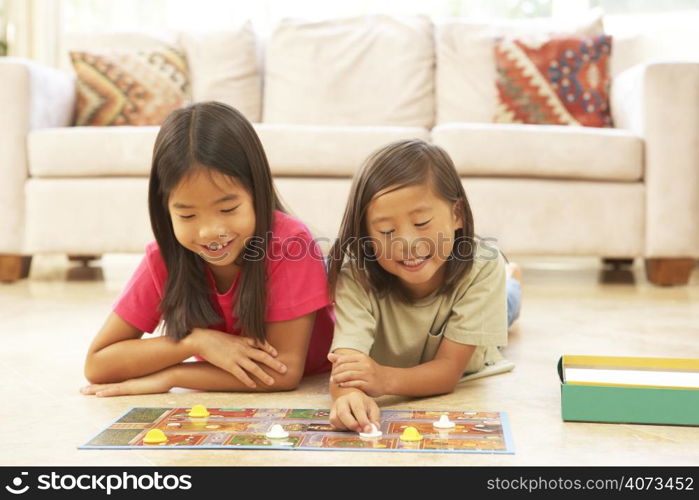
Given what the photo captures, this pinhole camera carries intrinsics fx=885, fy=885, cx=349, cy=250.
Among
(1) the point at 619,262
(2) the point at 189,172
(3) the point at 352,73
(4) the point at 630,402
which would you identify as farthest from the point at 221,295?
(1) the point at 619,262

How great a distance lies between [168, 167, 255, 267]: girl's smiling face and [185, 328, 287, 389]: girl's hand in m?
0.14

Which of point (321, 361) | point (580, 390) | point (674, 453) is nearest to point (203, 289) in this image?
point (321, 361)

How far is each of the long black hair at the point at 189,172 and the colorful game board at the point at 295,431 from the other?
18 cm

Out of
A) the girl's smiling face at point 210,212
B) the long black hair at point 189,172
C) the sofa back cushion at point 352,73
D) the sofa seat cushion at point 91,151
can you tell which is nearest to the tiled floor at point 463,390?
the long black hair at point 189,172

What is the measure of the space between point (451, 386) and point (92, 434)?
0.56m

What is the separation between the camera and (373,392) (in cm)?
133

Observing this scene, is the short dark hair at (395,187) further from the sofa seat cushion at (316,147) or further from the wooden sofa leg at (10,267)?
the wooden sofa leg at (10,267)

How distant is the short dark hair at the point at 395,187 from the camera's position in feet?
4.44

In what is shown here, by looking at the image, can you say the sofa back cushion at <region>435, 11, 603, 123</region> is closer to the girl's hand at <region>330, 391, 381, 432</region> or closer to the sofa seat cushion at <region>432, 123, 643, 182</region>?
the sofa seat cushion at <region>432, 123, 643, 182</region>

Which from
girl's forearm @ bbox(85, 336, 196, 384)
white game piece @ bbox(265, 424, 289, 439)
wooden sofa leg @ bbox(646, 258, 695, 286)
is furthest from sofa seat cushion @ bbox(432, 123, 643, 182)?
white game piece @ bbox(265, 424, 289, 439)

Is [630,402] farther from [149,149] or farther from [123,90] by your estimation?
[123,90]

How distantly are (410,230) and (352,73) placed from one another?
2.09 metres

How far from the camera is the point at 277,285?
1440mm

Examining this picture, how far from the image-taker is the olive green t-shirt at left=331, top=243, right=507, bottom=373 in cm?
143
